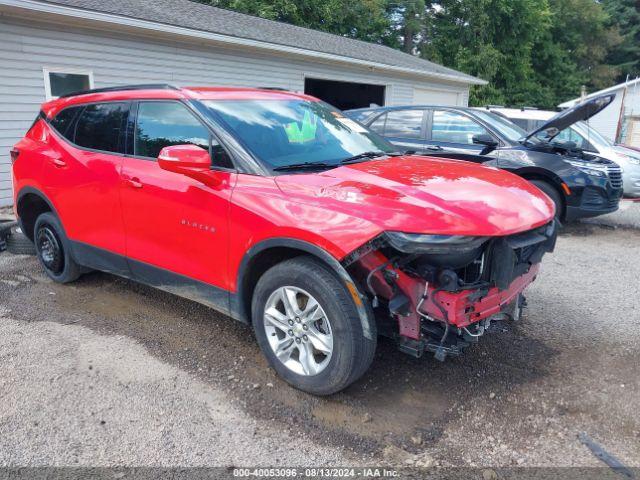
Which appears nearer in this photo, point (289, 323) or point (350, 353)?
point (350, 353)

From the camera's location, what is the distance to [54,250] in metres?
4.97

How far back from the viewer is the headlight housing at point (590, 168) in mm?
6961

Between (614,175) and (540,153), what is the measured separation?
1.08 metres

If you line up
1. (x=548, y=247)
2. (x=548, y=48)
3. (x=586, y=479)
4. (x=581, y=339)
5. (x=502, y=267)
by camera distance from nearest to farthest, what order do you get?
1. (x=586, y=479)
2. (x=502, y=267)
3. (x=548, y=247)
4. (x=581, y=339)
5. (x=548, y=48)

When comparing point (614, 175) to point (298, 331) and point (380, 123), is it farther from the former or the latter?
point (298, 331)

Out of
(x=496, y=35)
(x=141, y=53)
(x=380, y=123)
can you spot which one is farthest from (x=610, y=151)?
(x=496, y=35)

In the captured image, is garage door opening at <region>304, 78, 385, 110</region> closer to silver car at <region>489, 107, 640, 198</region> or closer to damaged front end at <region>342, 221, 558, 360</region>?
silver car at <region>489, 107, 640, 198</region>

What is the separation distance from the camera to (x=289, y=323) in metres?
3.13

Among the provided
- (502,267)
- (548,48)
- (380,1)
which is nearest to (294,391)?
(502,267)

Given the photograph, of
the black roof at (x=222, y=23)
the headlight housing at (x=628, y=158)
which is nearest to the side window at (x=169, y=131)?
the black roof at (x=222, y=23)

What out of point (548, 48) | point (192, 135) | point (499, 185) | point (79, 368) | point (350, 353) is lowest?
point (79, 368)

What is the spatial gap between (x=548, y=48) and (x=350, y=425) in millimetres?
37570

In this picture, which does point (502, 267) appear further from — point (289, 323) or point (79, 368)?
point (79, 368)

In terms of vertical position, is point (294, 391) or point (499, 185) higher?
point (499, 185)
